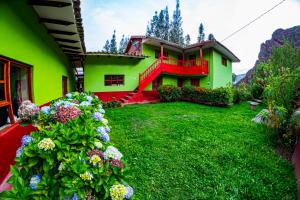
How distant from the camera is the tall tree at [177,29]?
145 ft

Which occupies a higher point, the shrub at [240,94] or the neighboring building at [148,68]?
the neighboring building at [148,68]

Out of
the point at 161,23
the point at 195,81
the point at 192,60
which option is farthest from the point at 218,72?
the point at 161,23

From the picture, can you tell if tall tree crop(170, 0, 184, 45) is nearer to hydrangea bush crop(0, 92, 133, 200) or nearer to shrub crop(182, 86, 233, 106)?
shrub crop(182, 86, 233, 106)

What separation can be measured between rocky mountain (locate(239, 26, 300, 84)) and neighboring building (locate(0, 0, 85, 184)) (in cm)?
A: 3236

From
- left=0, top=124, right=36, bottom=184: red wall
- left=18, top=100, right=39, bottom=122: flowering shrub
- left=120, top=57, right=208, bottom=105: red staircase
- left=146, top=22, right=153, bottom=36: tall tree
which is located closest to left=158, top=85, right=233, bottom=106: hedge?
left=120, top=57, right=208, bottom=105: red staircase

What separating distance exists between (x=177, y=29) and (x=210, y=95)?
35913mm

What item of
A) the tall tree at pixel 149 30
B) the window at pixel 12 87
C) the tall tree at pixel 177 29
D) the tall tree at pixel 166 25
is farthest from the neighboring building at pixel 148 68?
the tall tree at pixel 149 30

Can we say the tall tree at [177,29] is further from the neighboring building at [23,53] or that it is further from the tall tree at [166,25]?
the neighboring building at [23,53]

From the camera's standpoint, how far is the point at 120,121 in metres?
8.11

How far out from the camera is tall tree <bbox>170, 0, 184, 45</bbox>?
4428cm

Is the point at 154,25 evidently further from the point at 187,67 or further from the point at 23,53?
the point at 23,53

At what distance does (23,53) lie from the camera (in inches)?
151

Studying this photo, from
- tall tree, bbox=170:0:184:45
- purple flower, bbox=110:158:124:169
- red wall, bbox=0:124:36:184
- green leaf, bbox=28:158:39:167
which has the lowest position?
red wall, bbox=0:124:36:184

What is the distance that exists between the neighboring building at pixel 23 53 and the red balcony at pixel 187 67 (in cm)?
1129
